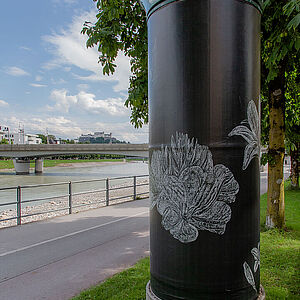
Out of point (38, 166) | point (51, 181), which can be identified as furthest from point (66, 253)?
point (38, 166)

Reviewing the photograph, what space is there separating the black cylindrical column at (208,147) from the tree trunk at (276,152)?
4.81 meters

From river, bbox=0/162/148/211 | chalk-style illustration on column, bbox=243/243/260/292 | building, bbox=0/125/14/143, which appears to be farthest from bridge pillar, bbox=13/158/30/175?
building, bbox=0/125/14/143

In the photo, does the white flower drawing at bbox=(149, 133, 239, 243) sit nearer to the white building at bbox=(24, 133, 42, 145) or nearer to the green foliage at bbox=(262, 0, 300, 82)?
the green foliage at bbox=(262, 0, 300, 82)

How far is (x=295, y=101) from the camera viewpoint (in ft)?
27.6

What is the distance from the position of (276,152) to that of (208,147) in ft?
17.1

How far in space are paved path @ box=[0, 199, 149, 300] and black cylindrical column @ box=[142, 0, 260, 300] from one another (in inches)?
106

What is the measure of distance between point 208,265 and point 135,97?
425cm

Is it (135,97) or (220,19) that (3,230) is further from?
(220,19)

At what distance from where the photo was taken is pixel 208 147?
188cm

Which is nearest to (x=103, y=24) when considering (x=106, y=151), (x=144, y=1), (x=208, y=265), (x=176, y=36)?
(x=144, y=1)

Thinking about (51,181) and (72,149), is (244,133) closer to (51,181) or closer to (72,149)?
(51,181)

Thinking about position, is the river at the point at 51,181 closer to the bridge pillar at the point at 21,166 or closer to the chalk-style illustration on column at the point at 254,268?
the bridge pillar at the point at 21,166

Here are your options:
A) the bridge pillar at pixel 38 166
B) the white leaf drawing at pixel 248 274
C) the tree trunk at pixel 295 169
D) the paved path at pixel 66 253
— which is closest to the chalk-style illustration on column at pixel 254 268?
the white leaf drawing at pixel 248 274

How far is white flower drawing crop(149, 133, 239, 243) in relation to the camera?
6.23 ft
